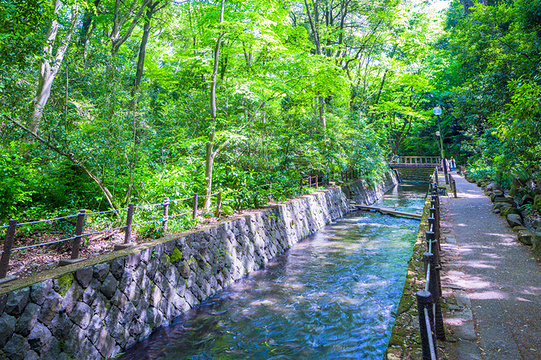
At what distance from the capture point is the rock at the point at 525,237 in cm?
698

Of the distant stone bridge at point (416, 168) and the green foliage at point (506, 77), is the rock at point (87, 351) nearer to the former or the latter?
the green foliage at point (506, 77)

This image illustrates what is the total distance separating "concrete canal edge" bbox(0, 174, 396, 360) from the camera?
3898 millimetres

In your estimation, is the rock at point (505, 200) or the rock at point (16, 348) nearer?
the rock at point (16, 348)

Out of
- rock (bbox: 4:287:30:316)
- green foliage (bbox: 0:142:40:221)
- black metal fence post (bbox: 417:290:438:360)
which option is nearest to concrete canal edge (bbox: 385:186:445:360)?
black metal fence post (bbox: 417:290:438:360)

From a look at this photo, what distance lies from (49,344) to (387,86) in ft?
102

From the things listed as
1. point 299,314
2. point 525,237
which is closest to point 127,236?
point 299,314

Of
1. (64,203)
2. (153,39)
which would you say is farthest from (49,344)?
(153,39)

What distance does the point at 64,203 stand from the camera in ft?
27.0

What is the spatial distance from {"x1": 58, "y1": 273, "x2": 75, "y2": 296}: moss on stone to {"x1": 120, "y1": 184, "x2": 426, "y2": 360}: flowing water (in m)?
1.51

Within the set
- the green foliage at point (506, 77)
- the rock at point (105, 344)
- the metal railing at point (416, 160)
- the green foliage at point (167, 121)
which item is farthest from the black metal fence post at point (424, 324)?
the metal railing at point (416, 160)

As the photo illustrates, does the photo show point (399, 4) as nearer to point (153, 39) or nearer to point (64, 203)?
point (153, 39)

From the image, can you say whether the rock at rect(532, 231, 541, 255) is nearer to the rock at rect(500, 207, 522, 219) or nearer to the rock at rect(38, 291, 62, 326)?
the rock at rect(500, 207, 522, 219)

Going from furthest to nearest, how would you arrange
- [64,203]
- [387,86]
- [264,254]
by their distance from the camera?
[387,86] → [264,254] → [64,203]

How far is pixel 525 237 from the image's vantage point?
23.3 ft
